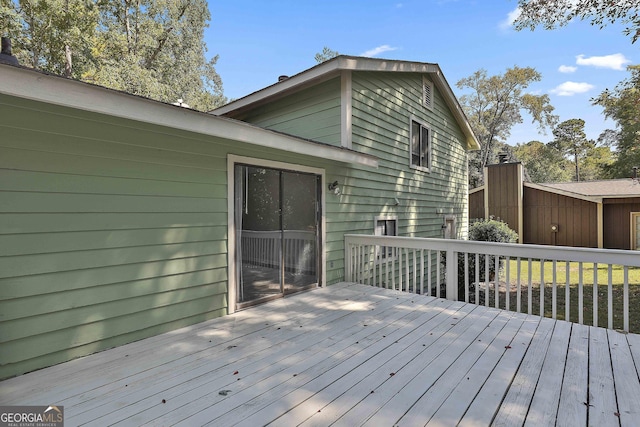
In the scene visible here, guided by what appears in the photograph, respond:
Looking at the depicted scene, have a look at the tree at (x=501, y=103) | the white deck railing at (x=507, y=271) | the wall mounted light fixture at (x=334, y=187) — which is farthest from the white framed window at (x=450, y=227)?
the tree at (x=501, y=103)

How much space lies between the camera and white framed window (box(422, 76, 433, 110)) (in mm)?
7730

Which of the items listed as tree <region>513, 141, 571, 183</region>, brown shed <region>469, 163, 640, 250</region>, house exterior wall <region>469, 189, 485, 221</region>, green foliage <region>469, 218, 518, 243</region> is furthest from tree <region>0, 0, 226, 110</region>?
tree <region>513, 141, 571, 183</region>

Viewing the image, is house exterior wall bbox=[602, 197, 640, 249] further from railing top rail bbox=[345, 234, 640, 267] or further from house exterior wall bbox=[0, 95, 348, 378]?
house exterior wall bbox=[0, 95, 348, 378]

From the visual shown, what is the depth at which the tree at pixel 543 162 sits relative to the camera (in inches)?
1256

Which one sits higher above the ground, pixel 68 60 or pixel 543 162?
pixel 68 60

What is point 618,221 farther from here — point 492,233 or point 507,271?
point 507,271

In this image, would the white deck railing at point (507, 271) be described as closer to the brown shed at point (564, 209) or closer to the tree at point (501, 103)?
the brown shed at point (564, 209)

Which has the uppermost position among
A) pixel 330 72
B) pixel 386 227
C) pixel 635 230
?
pixel 330 72

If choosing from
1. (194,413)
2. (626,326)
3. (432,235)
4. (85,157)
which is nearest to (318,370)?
(194,413)

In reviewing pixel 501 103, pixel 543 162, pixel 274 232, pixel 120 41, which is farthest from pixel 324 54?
pixel 543 162

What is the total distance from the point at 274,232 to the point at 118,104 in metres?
A: 2.39

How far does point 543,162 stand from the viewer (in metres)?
32.7

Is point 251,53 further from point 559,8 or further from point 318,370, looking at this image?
point 318,370

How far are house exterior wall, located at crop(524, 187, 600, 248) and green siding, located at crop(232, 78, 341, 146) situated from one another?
12.3 m
